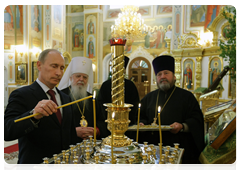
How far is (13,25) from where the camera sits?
10.6 m

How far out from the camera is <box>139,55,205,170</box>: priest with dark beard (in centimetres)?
270

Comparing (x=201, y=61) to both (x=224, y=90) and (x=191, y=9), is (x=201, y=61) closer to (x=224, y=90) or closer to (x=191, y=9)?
(x=224, y=90)

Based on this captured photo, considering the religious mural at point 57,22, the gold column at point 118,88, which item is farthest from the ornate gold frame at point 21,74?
the gold column at point 118,88

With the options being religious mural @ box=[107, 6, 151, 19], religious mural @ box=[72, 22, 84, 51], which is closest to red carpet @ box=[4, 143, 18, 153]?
religious mural @ box=[72, 22, 84, 51]

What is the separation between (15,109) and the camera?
4.95 feet

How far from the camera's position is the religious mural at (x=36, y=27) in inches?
436

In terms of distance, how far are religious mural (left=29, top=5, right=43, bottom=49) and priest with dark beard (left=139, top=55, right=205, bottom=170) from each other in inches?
378

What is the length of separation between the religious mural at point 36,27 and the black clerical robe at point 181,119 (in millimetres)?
9599

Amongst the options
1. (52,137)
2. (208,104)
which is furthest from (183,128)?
(208,104)

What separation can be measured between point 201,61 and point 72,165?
10831 millimetres

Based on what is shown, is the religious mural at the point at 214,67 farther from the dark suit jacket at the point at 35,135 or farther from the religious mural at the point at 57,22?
the dark suit jacket at the point at 35,135

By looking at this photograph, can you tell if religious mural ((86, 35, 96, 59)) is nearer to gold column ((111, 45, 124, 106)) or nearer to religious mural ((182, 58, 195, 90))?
religious mural ((182, 58, 195, 90))

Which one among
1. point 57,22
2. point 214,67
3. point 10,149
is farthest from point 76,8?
point 10,149

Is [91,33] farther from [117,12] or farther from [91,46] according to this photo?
[117,12]
